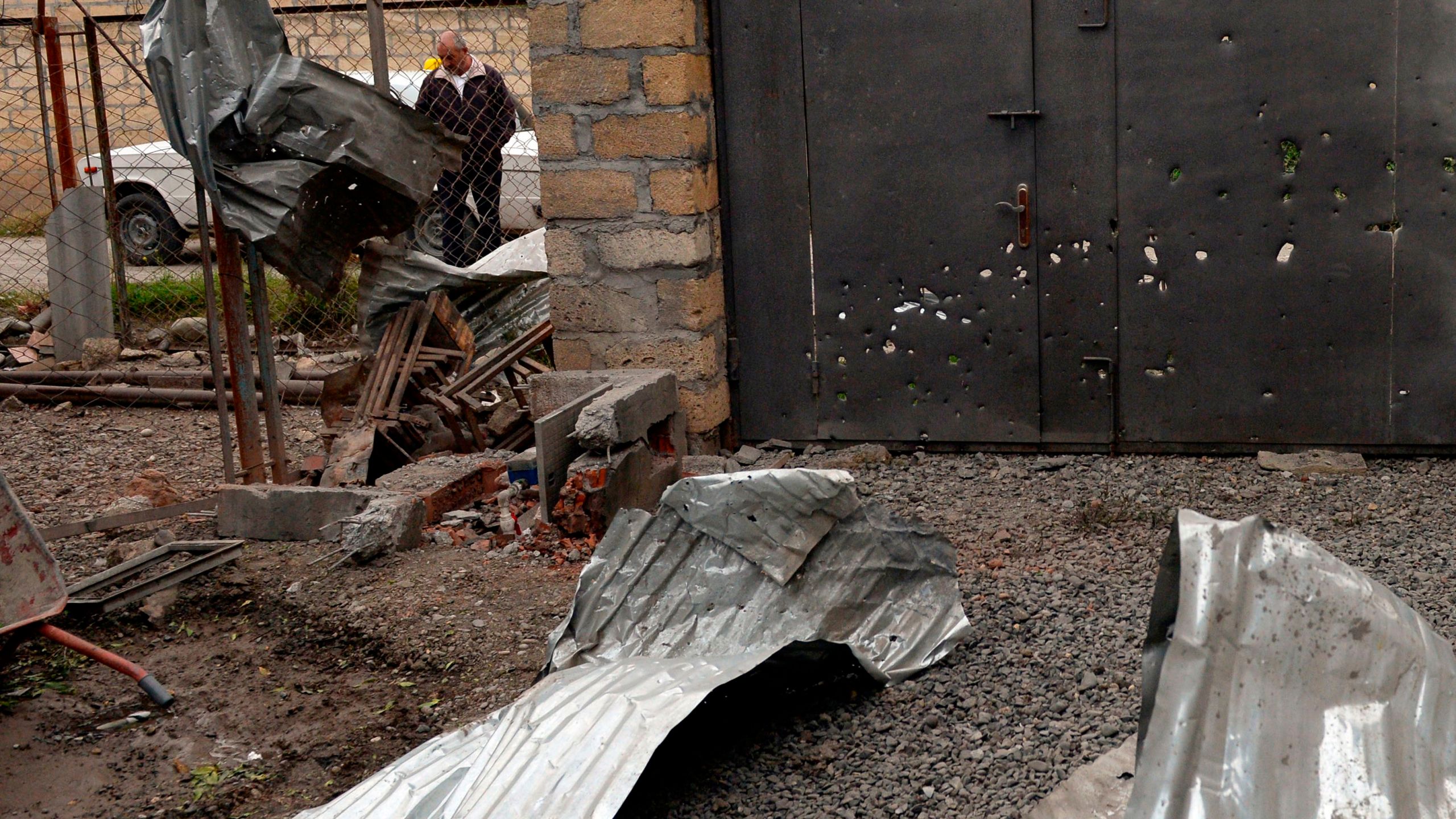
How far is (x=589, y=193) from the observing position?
18.4ft

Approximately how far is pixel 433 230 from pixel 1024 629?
671 cm

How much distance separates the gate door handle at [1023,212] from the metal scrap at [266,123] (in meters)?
2.43

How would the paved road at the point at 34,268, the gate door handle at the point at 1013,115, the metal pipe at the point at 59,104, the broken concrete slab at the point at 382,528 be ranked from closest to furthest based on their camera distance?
the broken concrete slab at the point at 382,528 < the gate door handle at the point at 1013,115 < the metal pipe at the point at 59,104 < the paved road at the point at 34,268

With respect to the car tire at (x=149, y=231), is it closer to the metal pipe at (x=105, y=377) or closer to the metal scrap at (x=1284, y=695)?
Answer: the metal pipe at (x=105, y=377)

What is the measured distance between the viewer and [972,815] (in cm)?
280

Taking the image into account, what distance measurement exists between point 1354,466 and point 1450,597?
1487mm

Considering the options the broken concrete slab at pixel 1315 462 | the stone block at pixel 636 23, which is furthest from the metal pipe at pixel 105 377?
the broken concrete slab at pixel 1315 462

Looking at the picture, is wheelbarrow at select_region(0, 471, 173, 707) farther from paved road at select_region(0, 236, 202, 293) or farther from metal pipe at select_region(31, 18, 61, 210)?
paved road at select_region(0, 236, 202, 293)

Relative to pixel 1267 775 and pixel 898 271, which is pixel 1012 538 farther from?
pixel 1267 775

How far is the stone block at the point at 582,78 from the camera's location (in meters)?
5.46

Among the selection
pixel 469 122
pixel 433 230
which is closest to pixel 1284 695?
pixel 469 122

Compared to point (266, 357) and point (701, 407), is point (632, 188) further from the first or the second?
point (266, 357)

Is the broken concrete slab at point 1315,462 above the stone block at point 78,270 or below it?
below

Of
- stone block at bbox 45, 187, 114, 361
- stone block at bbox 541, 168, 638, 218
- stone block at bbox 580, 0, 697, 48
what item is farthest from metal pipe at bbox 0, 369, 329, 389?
stone block at bbox 580, 0, 697, 48
